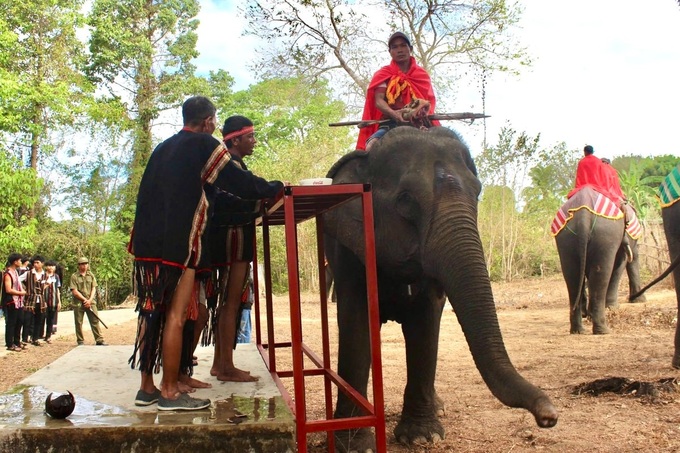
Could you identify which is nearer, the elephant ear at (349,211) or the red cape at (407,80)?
the elephant ear at (349,211)

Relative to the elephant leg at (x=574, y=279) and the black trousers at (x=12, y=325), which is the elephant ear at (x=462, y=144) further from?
the black trousers at (x=12, y=325)

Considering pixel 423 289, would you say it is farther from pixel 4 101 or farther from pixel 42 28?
pixel 42 28

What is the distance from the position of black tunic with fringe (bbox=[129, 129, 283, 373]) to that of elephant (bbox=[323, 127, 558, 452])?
3.07ft

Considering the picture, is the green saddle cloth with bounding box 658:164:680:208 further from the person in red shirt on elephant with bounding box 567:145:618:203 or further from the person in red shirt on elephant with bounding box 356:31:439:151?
the person in red shirt on elephant with bounding box 567:145:618:203

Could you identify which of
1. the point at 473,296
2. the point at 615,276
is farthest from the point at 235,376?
the point at 615,276

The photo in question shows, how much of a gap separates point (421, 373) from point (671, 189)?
3738 mm

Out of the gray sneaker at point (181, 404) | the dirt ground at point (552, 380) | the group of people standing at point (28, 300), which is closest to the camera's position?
the gray sneaker at point (181, 404)

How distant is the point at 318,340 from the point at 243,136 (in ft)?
27.1

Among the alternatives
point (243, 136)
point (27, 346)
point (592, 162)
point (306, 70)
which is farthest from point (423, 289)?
point (306, 70)

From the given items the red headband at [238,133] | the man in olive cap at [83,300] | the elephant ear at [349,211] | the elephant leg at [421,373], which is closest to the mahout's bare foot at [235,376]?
the elephant ear at [349,211]

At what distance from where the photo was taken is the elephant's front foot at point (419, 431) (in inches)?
209

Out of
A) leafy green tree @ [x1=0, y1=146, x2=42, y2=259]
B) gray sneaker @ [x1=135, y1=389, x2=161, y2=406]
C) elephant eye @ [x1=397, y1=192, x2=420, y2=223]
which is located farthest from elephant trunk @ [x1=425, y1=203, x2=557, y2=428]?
leafy green tree @ [x1=0, y1=146, x2=42, y2=259]

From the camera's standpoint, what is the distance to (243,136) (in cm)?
508

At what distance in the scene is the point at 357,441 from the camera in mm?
4938
